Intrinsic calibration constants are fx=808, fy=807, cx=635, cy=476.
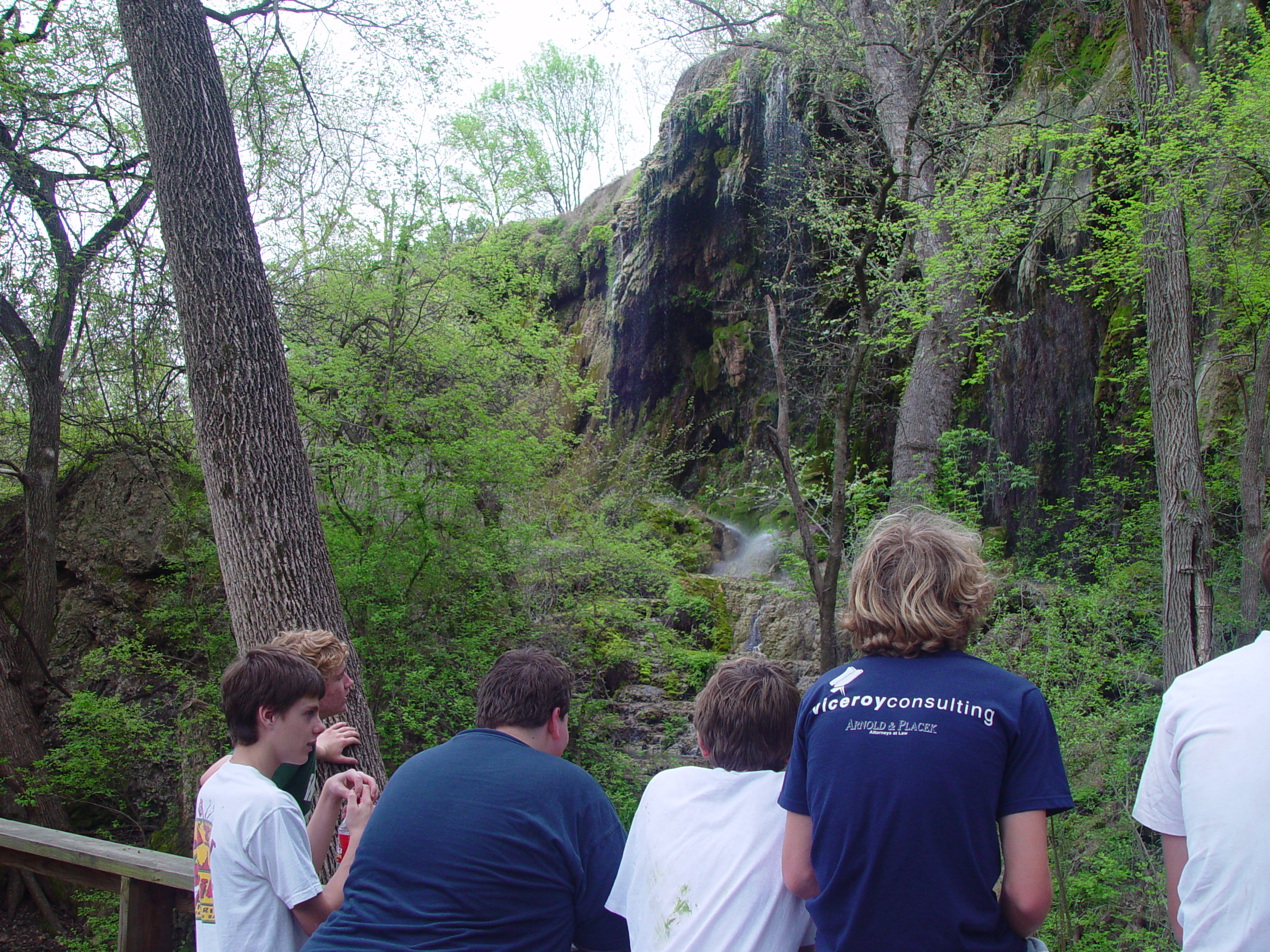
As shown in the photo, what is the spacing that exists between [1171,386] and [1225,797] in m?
5.79

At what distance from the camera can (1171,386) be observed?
609cm

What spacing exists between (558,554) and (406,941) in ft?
20.8

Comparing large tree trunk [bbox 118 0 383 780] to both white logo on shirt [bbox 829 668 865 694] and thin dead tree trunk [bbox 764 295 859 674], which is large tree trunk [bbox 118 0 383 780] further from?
thin dead tree trunk [bbox 764 295 859 674]

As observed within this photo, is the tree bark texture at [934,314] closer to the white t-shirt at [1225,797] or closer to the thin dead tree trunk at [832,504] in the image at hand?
the thin dead tree trunk at [832,504]

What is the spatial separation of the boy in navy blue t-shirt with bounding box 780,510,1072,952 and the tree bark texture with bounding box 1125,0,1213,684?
211 inches

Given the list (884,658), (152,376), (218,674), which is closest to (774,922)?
(884,658)

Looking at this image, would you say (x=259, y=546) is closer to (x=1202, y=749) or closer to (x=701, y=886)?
(x=701, y=886)

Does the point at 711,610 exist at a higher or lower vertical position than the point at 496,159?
lower

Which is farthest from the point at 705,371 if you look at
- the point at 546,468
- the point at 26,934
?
the point at 26,934

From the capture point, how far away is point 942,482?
9.45m

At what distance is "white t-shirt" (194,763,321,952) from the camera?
1.85 metres

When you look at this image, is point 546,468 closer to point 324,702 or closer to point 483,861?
point 324,702

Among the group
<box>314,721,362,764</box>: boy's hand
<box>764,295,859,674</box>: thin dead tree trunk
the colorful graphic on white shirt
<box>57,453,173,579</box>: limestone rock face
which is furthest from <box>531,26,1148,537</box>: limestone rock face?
the colorful graphic on white shirt

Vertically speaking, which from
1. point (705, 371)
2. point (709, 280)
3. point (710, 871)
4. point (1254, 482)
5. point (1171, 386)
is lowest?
point (1254, 482)
